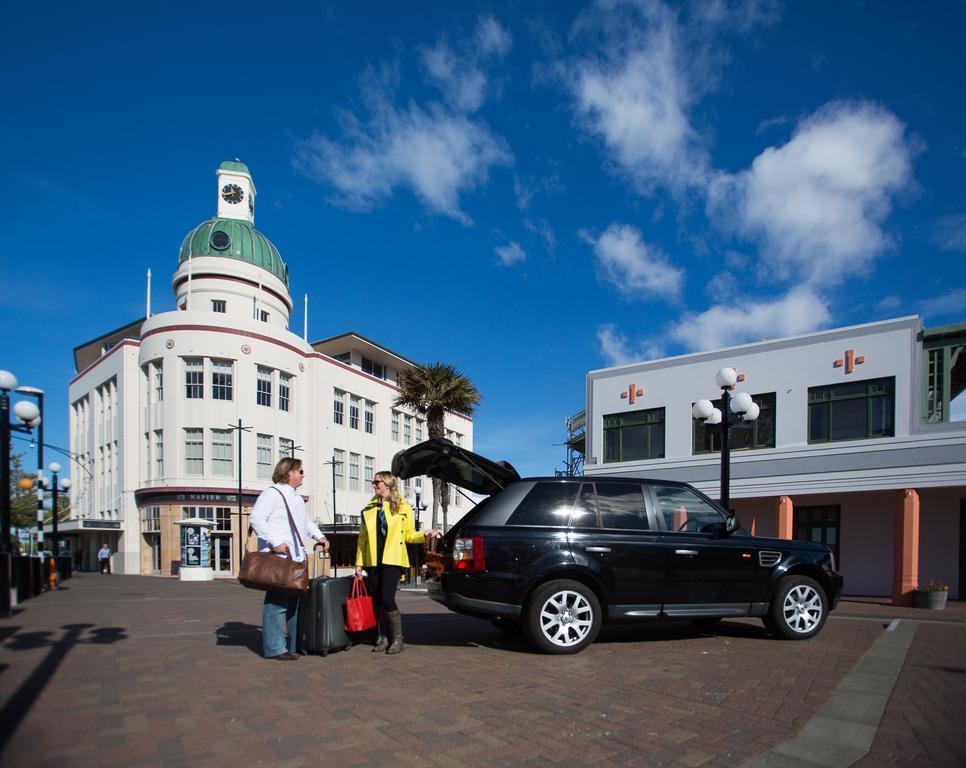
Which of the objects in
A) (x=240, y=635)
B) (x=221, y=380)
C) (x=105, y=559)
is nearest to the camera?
(x=240, y=635)

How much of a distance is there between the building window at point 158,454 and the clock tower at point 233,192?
16647 millimetres

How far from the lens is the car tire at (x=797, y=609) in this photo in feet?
21.5

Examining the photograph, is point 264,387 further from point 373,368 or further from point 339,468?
point 373,368

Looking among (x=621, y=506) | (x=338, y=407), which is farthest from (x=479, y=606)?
(x=338, y=407)

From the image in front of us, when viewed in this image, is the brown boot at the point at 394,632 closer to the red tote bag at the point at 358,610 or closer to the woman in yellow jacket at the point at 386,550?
the woman in yellow jacket at the point at 386,550

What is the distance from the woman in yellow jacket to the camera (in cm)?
590

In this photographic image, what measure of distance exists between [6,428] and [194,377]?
24.2 m

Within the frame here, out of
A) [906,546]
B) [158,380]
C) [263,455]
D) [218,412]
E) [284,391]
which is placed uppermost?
[158,380]

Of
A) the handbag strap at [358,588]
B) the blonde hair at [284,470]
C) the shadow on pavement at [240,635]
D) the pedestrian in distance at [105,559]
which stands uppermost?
the blonde hair at [284,470]

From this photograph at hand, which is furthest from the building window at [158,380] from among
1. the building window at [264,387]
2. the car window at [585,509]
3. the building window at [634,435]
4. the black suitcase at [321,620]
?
the car window at [585,509]

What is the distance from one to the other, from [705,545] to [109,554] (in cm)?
3487

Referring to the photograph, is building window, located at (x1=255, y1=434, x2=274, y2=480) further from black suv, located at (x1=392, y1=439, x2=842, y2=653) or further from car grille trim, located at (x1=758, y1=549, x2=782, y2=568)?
car grille trim, located at (x1=758, y1=549, x2=782, y2=568)

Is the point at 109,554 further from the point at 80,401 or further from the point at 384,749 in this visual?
the point at 384,749

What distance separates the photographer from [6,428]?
462 inches
